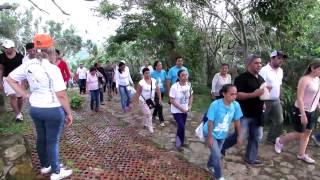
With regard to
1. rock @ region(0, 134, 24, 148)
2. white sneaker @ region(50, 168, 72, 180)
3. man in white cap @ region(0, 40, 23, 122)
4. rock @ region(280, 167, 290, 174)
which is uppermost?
man in white cap @ region(0, 40, 23, 122)

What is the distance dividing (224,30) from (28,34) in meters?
24.9

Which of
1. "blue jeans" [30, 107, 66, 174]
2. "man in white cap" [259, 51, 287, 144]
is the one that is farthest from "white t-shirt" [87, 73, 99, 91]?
"blue jeans" [30, 107, 66, 174]

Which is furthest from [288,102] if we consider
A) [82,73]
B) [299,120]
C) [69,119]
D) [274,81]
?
[82,73]

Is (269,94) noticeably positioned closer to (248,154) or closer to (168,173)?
(248,154)

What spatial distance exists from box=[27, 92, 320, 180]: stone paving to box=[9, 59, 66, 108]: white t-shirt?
1105mm

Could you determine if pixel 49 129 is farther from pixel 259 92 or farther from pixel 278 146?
pixel 278 146

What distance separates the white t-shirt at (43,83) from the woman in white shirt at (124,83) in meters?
5.38

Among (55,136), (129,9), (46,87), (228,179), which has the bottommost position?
(228,179)

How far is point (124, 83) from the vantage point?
9.30 metres

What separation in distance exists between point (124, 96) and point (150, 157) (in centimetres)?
410

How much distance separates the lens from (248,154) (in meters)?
5.66

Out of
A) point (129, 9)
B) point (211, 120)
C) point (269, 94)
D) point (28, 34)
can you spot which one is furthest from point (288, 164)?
point (28, 34)

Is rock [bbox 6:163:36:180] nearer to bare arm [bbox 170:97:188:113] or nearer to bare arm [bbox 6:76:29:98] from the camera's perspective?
bare arm [bbox 6:76:29:98]

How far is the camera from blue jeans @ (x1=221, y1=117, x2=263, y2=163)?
17.2 ft
